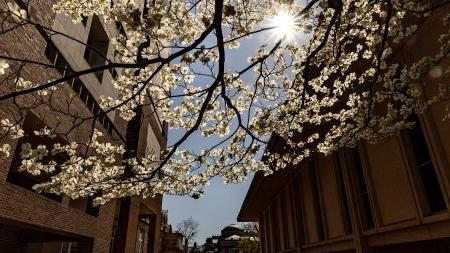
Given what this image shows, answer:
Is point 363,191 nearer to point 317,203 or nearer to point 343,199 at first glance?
point 343,199

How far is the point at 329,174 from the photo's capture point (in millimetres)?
11188

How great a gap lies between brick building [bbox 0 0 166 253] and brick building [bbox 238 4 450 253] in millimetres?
7325

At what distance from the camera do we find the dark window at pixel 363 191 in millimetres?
Answer: 8609

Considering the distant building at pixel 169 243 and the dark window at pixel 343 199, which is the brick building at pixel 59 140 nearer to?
the dark window at pixel 343 199

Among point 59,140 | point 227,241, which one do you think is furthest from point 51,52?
point 227,241

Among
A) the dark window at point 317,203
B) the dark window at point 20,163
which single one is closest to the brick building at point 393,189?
the dark window at point 317,203

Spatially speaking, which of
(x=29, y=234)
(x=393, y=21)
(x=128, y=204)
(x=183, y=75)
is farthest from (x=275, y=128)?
(x=128, y=204)

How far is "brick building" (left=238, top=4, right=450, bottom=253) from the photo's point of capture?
18.8 feet

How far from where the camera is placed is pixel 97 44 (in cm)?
2080

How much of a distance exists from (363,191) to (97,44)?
17.8m

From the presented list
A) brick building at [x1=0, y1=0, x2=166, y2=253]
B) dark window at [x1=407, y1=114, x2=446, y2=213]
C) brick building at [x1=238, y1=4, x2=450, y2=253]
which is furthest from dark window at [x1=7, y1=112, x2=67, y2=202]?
dark window at [x1=407, y1=114, x2=446, y2=213]

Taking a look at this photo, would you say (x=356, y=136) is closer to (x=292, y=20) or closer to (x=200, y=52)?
(x=292, y=20)

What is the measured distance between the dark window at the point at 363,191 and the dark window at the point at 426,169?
1998 mm

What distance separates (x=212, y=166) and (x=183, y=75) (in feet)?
9.48
